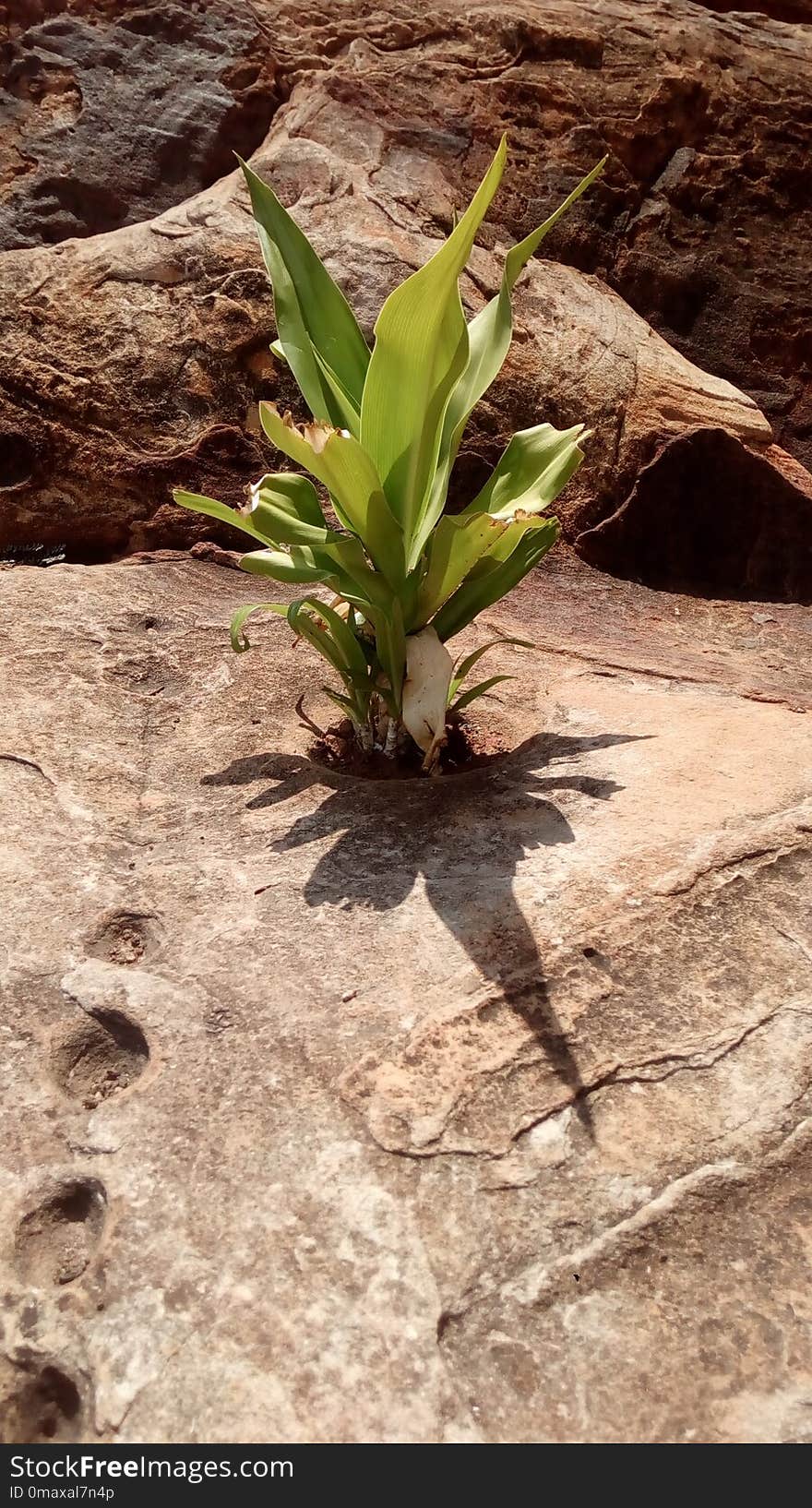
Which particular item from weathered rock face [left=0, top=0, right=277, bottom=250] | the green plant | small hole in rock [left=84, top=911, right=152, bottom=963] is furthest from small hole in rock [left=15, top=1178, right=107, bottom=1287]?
weathered rock face [left=0, top=0, right=277, bottom=250]

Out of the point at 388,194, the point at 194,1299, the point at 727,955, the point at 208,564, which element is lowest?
the point at 208,564

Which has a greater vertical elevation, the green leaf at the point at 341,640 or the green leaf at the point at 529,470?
the green leaf at the point at 529,470

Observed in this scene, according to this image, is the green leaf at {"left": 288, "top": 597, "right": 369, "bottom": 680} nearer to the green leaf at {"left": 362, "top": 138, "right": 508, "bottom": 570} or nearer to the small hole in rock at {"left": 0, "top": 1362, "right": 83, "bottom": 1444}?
the green leaf at {"left": 362, "top": 138, "right": 508, "bottom": 570}

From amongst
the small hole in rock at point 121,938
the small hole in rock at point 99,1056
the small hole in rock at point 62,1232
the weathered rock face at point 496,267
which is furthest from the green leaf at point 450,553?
the weathered rock face at point 496,267

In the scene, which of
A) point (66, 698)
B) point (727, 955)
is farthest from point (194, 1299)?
point (66, 698)

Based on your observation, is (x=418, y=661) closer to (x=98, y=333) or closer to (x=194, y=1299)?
(x=194, y=1299)

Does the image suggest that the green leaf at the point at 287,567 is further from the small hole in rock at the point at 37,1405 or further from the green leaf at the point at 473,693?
the small hole in rock at the point at 37,1405

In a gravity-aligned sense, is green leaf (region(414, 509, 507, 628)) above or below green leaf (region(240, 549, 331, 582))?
above
